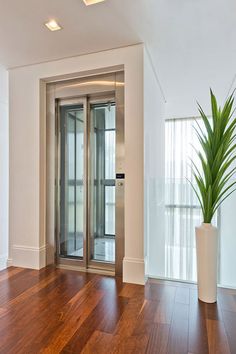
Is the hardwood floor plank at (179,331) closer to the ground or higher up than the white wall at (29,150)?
closer to the ground

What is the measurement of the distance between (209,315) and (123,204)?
1262 mm

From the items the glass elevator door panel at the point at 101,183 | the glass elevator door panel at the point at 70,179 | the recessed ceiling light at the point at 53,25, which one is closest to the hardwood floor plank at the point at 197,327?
the glass elevator door panel at the point at 101,183

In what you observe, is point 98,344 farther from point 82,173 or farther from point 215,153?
point 82,173

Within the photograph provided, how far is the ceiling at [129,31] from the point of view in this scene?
1954 mm

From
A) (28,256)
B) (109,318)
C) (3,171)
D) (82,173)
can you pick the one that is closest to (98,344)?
(109,318)

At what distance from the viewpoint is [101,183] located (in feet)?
9.71

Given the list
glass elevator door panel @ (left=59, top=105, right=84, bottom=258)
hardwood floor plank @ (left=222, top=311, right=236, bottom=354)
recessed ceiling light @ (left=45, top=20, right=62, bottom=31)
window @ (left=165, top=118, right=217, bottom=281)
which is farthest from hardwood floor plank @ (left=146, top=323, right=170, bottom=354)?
window @ (left=165, top=118, right=217, bottom=281)

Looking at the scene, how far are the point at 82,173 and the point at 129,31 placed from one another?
160cm

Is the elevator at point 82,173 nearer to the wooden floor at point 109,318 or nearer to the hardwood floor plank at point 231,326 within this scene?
the wooden floor at point 109,318

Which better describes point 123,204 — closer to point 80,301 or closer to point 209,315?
point 80,301

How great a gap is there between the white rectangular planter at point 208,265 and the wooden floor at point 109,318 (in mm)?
92

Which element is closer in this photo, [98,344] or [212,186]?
[98,344]

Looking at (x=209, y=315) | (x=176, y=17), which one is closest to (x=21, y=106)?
(x=176, y=17)

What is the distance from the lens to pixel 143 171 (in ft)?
8.11
